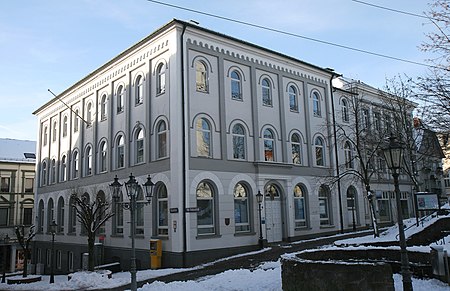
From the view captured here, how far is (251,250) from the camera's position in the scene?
73.8 ft

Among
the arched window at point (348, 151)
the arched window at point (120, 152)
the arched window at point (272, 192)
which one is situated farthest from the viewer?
the arched window at point (348, 151)

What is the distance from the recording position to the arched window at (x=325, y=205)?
2780cm

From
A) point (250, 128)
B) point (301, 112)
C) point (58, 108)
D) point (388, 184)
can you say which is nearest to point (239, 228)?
point (250, 128)

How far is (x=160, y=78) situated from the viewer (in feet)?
76.7

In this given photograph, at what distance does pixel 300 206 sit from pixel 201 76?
33.6 feet

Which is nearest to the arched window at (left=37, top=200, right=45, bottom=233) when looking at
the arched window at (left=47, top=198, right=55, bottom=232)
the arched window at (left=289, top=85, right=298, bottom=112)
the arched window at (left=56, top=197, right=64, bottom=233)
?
the arched window at (left=47, top=198, right=55, bottom=232)

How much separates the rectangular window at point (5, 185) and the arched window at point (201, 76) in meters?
37.0

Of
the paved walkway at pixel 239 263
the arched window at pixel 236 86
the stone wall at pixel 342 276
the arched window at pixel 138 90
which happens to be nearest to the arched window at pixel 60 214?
the arched window at pixel 138 90

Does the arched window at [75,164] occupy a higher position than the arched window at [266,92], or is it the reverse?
the arched window at [266,92]

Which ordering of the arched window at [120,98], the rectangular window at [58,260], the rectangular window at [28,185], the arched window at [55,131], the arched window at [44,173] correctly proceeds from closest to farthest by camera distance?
1. the arched window at [120,98]
2. the rectangular window at [58,260]
3. the arched window at [55,131]
4. the arched window at [44,173]
5. the rectangular window at [28,185]

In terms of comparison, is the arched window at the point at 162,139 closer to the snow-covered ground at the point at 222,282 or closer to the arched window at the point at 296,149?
the snow-covered ground at the point at 222,282

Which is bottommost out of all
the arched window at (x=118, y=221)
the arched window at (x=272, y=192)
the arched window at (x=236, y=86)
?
the arched window at (x=118, y=221)

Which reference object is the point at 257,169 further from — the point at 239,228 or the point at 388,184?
the point at 388,184

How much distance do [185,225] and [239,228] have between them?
380 centimetres
